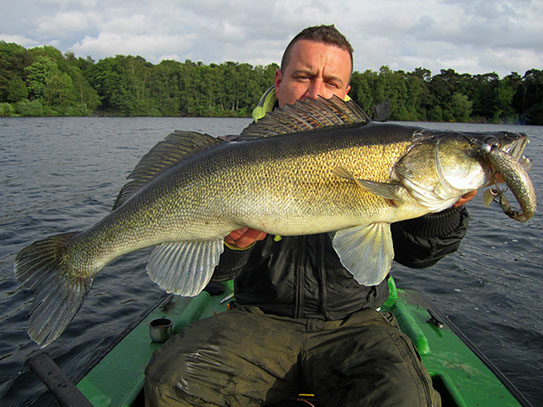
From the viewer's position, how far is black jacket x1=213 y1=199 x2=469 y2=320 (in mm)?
2867

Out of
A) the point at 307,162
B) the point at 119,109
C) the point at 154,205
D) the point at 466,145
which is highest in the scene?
the point at 466,145

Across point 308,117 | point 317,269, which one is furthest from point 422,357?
point 308,117

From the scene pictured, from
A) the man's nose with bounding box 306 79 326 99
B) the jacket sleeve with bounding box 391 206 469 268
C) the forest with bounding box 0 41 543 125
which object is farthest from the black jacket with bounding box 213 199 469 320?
the forest with bounding box 0 41 543 125

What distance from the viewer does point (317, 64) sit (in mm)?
3471

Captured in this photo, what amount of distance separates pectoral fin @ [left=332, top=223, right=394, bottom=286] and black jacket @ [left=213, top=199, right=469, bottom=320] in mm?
461

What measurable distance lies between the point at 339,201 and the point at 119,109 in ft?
261

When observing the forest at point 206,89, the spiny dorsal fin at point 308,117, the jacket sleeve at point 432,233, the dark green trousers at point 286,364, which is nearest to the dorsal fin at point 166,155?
the spiny dorsal fin at point 308,117

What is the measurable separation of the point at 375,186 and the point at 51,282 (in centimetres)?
217

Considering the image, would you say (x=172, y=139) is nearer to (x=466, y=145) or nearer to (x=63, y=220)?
(x=466, y=145)

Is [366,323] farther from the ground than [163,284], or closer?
closer

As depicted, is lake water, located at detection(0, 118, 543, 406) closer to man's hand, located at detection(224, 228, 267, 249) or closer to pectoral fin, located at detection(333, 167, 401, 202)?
man's hand, located at detection(224, 228, 267, 249)

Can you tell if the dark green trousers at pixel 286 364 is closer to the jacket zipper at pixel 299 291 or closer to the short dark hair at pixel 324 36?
the jacket zipper at pixel 299 291

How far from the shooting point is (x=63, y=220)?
9.46m

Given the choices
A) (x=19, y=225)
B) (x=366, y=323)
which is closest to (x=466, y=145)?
(x=366, y=323)
